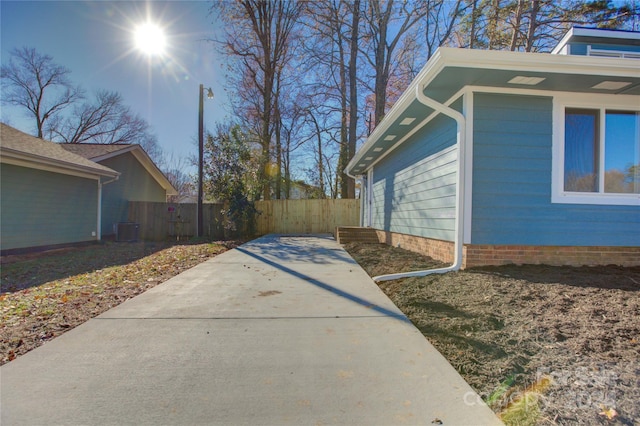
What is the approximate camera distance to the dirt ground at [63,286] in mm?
2961

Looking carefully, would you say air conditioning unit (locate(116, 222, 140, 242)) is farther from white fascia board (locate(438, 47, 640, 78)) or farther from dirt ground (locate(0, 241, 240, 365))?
white fascia board (locate(438, 47, 640, 78))

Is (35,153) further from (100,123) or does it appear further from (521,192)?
(100,123)

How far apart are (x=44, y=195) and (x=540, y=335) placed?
38.7 feet

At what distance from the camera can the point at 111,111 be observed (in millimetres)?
28859

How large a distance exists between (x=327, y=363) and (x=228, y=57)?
721 inches

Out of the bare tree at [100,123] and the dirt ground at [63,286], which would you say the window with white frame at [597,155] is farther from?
the bare tree at [100,123]

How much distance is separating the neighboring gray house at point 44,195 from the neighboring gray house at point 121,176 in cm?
145

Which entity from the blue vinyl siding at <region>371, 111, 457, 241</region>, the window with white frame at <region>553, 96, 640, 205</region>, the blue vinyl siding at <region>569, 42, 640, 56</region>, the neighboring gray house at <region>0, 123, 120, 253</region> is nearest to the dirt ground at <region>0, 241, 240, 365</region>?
the neighboring gray house at <region>0, 123, 120, 253</region>

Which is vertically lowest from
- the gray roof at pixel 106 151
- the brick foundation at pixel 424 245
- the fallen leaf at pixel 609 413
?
the fallen leaf at pixel 609 413

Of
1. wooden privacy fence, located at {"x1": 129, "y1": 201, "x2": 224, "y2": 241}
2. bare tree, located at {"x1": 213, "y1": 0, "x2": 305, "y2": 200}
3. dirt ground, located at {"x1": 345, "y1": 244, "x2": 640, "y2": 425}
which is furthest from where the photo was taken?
bare tree, located at {"x1": 213, "y1": 0, "x2": 305, "y2": 200}

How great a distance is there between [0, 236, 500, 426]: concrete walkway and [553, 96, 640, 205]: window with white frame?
3.68 metres

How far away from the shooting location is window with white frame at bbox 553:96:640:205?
484 cm

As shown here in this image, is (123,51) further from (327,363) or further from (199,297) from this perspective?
(327,363)

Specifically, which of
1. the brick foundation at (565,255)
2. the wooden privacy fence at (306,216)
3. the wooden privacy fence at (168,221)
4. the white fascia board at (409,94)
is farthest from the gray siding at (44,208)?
the brick foundation at (565,255)
